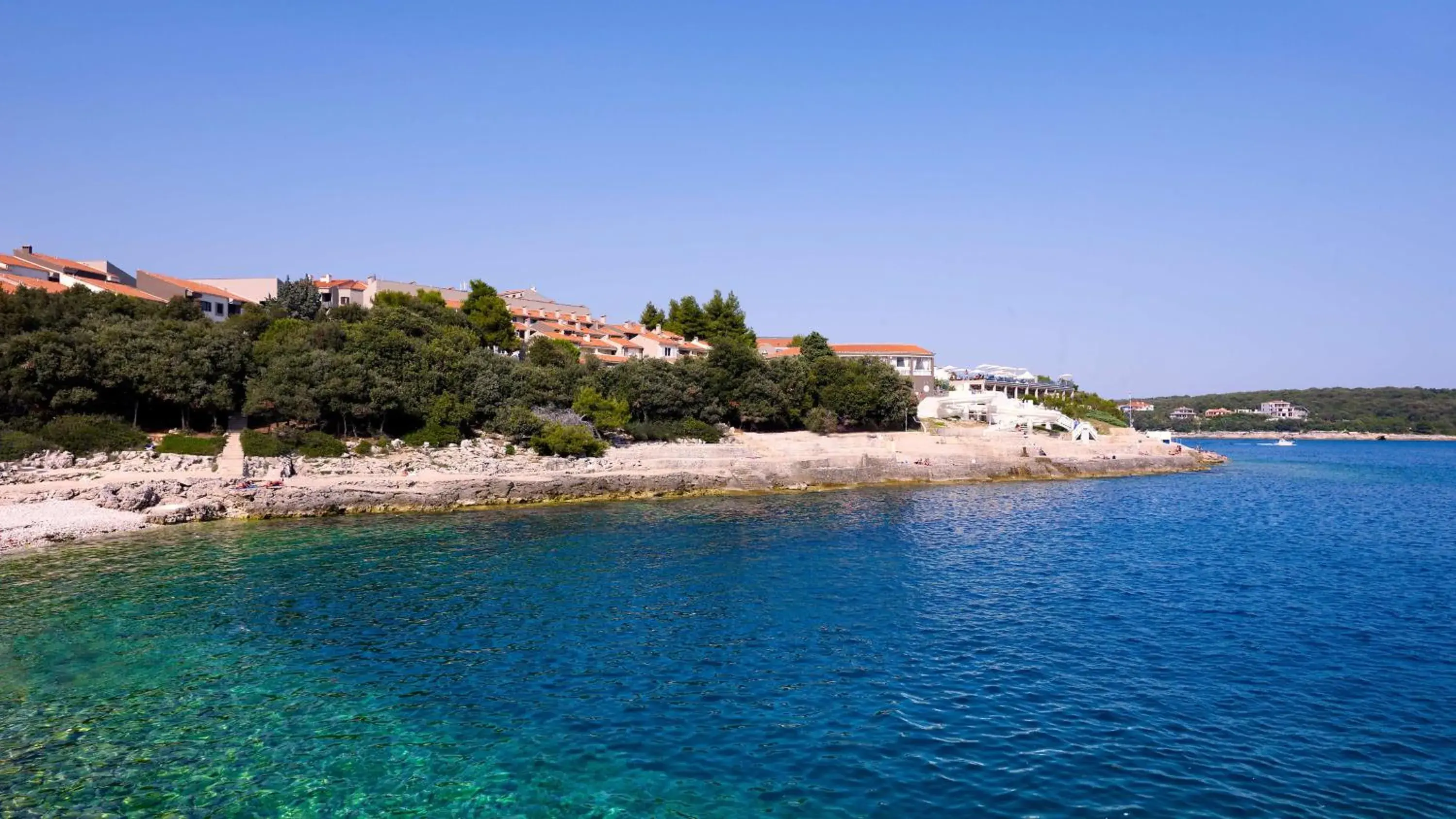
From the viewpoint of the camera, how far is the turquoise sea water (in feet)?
42.4

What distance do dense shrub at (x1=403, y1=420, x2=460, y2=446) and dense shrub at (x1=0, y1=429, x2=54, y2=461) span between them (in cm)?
1801

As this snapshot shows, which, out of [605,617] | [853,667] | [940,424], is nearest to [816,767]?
[853,667]

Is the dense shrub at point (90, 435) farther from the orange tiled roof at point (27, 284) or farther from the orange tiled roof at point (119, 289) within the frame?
the orange tiled roof at point (119, 289)

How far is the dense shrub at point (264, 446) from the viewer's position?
149 feet

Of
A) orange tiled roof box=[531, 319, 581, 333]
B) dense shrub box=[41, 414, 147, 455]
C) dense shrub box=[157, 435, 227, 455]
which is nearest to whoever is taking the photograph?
dense shrub box=[41, 414, 147, 455]

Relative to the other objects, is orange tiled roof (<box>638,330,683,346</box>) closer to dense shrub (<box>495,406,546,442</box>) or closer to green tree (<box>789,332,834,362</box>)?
green tree (<box>789,332,834,362</box>)

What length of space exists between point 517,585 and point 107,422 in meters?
34.1

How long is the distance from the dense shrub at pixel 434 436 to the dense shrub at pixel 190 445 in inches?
410

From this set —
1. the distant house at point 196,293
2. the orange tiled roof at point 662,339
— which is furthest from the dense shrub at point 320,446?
the orange tiled roof at point 662,339

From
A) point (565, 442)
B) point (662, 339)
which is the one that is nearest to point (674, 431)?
point (565, 442)

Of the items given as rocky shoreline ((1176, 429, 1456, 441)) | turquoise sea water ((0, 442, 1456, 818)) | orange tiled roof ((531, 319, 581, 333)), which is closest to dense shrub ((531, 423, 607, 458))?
turquoise sea water ((0, 442, 1456, 818))

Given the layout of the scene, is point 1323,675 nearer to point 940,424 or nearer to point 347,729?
point 347,729

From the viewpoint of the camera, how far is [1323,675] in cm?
1833

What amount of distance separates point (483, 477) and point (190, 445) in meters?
16.7
